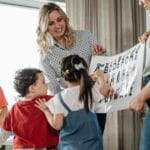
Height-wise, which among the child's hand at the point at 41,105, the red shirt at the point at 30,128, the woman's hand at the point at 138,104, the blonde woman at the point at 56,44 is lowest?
the red shirt at the point at 30,128

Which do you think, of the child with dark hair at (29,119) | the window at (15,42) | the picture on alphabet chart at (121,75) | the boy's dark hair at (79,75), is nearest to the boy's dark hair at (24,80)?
the child with dark hair at (29,119)

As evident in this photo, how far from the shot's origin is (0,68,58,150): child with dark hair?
6.75 feet

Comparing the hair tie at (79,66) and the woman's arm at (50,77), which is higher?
the hair tie at (79,66)

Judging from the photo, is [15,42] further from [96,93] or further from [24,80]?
[96,93]

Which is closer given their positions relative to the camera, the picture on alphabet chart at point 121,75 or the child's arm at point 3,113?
the picture on alphabet chart at point 121,75

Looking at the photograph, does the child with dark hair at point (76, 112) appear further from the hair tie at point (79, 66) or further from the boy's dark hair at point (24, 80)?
the boy's dark hair at point (24, 80)

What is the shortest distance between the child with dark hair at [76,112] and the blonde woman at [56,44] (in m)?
0.26

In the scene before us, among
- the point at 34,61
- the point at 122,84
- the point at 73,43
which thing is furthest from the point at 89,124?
the point at 34,61

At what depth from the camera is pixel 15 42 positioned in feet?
10.6

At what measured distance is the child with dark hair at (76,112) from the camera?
1933 millimetres

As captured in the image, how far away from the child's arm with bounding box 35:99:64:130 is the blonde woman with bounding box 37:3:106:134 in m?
0.24

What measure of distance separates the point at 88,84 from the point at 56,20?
53 cm

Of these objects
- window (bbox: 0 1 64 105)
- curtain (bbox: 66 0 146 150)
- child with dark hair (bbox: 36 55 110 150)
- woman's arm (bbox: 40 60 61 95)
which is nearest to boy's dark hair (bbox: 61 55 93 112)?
child with dark hair (bbox: 36 55 110 150)

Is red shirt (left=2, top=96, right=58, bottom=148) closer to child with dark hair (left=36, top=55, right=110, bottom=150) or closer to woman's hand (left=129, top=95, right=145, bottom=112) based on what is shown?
child with dark hair (left=36, top=55, right=110, bottom=150)
